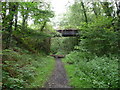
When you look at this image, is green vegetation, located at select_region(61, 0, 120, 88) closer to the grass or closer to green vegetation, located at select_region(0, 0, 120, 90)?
green vegetation, located at select_region(0, 0, 120, 90)

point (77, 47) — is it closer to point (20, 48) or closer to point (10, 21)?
point (20, 48)

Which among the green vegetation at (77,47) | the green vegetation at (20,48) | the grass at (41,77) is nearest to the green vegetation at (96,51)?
the green vegetation at (77,47)

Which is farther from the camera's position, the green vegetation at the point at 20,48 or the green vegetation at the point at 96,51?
the green vegetation at the point at 96,51

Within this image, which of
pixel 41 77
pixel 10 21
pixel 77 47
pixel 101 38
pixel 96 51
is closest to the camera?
pixel 41 77

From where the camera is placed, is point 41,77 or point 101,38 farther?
point 101,38

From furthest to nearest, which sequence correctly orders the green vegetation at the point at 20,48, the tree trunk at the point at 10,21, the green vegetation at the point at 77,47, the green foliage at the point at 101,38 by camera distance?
the green foliage at the point at 101,38
the tree trunk at the point at 10,21
the green vegetation at the point at 77,47
the green vegetation at the point at 20,48

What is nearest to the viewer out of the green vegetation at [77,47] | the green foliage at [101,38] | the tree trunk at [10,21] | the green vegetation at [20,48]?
the green vegetation at [20,48]

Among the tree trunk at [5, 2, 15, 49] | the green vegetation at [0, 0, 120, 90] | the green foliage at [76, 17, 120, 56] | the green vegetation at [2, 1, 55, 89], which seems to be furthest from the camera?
the green foliage at [76, 17, 120, 56]

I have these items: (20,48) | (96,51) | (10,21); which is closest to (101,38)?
(96,51)

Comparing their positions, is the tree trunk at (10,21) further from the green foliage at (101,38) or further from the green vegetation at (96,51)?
the green foliage at (101,38)

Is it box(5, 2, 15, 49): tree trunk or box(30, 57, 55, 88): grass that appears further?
box(5, 2, 15, 49): tree trunk

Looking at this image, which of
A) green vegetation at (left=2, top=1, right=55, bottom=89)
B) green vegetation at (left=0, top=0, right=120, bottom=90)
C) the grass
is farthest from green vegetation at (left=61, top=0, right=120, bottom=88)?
green vegetation at (left=2, top=1, right=55, bottom=89)

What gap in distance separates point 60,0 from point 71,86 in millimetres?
10186

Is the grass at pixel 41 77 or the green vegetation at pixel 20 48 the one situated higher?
the green vegetation at pixel 20 48
